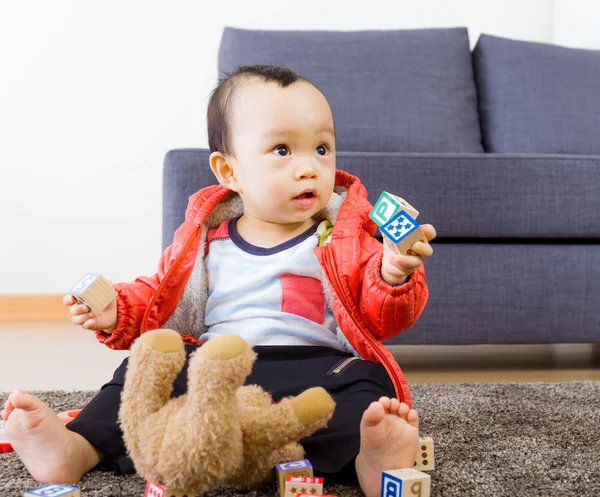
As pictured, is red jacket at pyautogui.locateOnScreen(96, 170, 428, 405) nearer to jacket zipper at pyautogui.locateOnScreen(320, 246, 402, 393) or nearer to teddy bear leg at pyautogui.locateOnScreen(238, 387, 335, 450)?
jacket zipper at pyautogui.locateOnScreen(320, 246, 402, 393)

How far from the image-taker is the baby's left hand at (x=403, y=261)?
71 cm

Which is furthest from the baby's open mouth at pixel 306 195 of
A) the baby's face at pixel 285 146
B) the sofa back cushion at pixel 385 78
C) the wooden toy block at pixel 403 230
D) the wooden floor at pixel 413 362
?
the sofa back cushion at pixel 385 78

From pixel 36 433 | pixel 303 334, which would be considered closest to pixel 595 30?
pixel 303 334

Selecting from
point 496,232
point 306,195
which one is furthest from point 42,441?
point 496,232

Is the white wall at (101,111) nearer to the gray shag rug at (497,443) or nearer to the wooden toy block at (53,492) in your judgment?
A: the gray shag rug at (497,443)

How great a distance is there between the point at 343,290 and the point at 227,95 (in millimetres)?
327

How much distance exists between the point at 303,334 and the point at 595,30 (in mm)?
2160

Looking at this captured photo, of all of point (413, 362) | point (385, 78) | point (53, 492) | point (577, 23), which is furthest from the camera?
point (577, 23)

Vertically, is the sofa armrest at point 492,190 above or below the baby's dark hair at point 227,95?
below

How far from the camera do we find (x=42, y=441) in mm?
677

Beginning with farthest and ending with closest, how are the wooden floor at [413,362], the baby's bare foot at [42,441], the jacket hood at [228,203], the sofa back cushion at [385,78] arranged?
the sofa back cushion at [385,78], the wooden floor at [413,362], the jacket hood at [228,203], the baby's bare foot at [42,441]

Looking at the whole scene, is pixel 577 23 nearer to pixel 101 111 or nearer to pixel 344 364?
pixel 101 111

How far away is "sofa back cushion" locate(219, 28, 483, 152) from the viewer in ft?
6.56

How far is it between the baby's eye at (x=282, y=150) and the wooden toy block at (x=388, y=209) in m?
0.22
